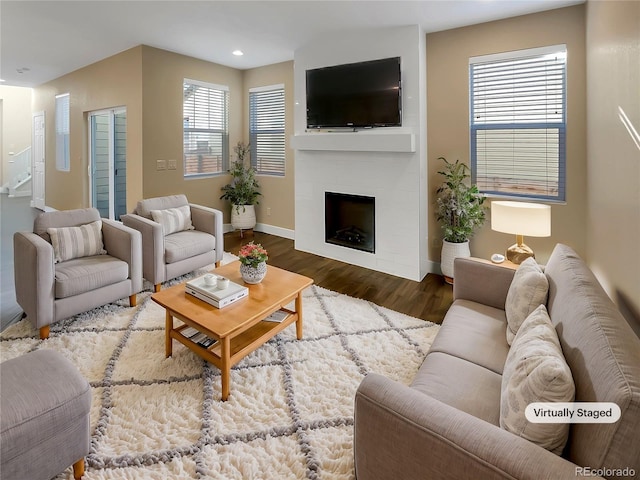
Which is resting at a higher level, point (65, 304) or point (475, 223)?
point (475, 223)

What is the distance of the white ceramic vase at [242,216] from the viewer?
5.86m

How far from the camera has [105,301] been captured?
119 inches

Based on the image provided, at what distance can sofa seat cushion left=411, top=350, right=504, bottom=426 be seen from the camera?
4.56 feet

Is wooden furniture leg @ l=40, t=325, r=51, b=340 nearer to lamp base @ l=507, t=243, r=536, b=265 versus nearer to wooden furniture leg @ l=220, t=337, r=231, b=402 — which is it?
wooden furniture leg @ l=220, t=337, r=231, b=402

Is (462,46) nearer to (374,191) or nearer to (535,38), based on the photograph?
(535,38)

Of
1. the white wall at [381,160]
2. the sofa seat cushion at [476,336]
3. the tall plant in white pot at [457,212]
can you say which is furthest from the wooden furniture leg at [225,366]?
the tall plant in white pot at [457,212]

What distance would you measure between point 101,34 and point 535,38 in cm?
470

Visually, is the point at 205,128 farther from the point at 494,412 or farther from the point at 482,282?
the point at 494,412

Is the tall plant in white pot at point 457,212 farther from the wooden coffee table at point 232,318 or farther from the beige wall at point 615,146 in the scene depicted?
the wooden coffee table at point 232,318

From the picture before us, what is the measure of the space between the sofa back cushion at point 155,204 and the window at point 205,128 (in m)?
1.28

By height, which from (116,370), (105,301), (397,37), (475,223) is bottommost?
(116,370)

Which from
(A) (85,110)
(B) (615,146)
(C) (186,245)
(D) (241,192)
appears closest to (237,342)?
(C) (186,245)

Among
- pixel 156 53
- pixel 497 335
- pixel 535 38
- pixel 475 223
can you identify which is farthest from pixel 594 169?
pixel 156 53

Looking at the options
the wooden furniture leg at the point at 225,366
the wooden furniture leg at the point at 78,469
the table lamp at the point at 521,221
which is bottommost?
the wooden furniture leg at the point at 78,469
